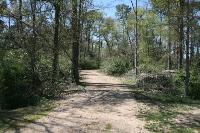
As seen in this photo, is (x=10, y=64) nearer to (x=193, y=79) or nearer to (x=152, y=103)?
(x=152, y=103)

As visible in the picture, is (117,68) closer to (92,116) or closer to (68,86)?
(68,86)

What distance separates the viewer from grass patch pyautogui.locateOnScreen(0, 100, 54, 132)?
12.4 metres

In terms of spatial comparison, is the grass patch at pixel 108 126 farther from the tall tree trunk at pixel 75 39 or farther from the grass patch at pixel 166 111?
the tall tree trunk at pixel 75 39

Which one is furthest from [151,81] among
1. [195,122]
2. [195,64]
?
[195,122]

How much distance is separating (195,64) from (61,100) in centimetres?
1059

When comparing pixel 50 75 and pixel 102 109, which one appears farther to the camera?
pixel 50 75

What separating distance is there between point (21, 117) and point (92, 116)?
2.36 m

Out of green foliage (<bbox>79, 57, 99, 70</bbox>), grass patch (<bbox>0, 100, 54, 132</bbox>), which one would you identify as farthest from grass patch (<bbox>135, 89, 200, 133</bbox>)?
green foliage (<bbox>79, 57, 99, 70</bbox>)

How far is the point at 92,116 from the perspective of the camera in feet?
45.5

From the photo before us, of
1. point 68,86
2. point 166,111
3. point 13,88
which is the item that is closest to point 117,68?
point 68,86

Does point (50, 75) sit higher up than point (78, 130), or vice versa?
point (50, 75)

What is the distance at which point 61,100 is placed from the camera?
17.9 meters

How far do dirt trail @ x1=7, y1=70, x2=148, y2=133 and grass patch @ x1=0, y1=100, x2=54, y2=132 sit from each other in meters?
0.35

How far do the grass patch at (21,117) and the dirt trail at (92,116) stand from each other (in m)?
0.35
